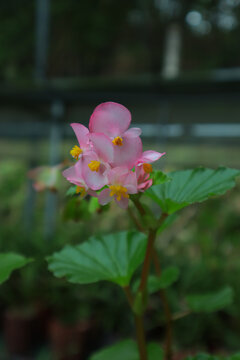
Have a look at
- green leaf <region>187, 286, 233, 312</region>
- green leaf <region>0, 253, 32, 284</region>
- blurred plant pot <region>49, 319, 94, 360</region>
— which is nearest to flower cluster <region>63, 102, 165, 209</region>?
green leaf <region>0, 253, 32, 284</region>

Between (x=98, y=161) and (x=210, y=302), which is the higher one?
(x=98, y=161)

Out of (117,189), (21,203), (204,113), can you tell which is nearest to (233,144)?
(204,113)

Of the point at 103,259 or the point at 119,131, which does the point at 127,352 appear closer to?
the point at 103,259

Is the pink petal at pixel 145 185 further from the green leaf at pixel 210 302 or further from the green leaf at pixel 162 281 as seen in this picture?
the green leaf at pixel 210 302

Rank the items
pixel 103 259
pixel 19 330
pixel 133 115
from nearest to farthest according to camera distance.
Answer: pixel 103 259 < pixel 19 330 < pixel 133 115

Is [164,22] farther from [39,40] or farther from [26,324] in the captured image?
[26,324]

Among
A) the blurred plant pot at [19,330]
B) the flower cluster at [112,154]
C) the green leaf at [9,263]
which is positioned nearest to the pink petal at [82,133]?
the flower cluster at [112,154]

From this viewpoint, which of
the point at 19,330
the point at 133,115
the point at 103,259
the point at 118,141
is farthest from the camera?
the point at 133,115

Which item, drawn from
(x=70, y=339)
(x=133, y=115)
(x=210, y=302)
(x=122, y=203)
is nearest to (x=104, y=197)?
(x=122, y=203)
